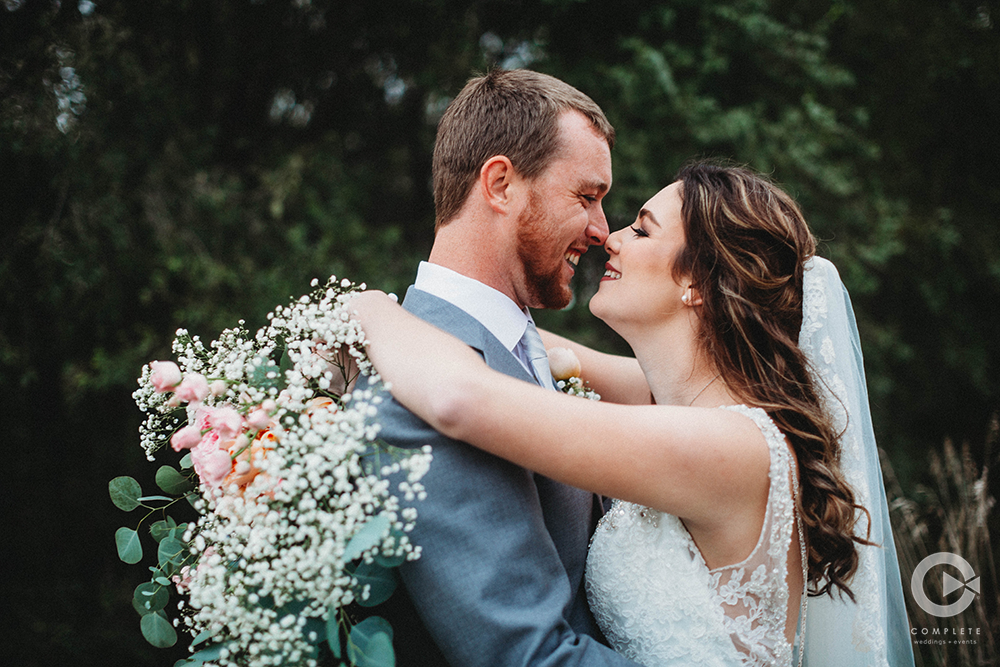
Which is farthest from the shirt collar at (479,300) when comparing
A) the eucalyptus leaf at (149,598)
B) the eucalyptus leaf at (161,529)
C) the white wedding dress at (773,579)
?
the eucalyptus leaf at (149,598)

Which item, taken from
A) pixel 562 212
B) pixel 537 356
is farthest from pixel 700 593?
pixel 562 212

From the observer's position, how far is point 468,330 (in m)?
1.98

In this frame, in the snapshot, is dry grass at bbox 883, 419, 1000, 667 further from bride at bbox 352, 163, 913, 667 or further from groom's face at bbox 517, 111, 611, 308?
groom's face at bbox 517, 111, 611, 308

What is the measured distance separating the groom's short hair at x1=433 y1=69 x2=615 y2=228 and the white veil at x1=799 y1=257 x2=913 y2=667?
40.7 inches

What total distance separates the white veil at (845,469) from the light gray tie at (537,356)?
891 mm

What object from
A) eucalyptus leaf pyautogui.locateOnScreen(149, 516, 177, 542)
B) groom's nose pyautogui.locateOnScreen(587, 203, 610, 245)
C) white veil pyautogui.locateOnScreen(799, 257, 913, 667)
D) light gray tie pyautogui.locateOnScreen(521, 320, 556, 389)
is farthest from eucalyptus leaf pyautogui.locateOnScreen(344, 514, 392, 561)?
white veil pyautogui.locateOnScreen(799, 257, 913, 667)

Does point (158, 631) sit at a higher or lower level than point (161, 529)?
lower

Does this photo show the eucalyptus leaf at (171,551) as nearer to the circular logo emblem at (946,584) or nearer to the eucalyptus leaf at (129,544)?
the eucalyptus leaf at (129,544)

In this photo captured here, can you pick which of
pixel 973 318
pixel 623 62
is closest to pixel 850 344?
pixel 623 62

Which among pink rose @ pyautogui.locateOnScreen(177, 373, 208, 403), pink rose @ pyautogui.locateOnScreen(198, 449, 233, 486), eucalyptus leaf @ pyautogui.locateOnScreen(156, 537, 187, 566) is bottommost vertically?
eucalyptus leaf @ pyautogui.locateOnScreen(156, 537, 187, 566)

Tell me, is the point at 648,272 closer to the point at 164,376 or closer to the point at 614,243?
the point at 614,243

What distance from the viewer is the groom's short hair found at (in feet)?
7.67

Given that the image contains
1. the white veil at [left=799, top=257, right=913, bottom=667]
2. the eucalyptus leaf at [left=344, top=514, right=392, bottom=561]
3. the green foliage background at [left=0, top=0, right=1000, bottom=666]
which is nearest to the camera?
the eucalyptus leaf at [left=344, top=514, right=392, bottom=561]

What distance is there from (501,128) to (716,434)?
4.29 feet
